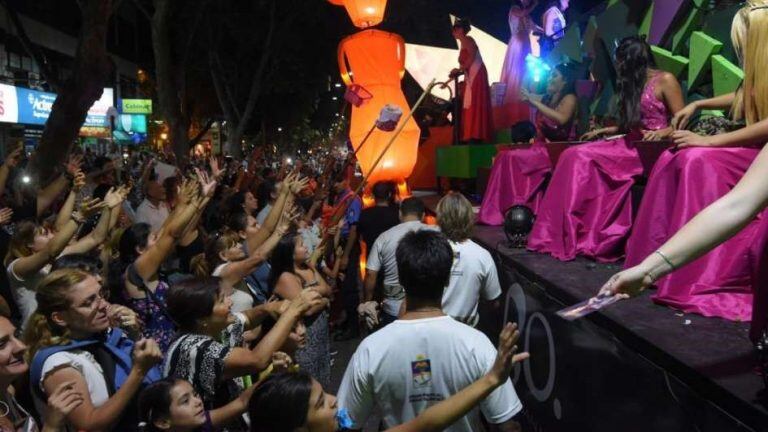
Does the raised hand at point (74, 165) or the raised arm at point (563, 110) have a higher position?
the raised arm at point (563, 110)

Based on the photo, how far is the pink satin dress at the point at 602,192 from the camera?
16.1ft

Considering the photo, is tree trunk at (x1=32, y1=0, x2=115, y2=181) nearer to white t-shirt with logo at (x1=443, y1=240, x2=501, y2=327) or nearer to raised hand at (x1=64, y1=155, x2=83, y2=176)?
raised hand at (x1=64, y1=155, x2=83, y2=176)

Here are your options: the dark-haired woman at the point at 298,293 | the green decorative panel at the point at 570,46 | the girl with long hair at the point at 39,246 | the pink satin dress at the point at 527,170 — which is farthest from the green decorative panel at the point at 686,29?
the girl with long hair at the point at 39,246

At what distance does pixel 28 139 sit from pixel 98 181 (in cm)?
2202

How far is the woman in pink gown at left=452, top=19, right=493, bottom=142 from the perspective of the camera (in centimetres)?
1266

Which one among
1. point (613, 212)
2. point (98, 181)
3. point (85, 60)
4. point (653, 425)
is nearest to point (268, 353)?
point (653, 425)

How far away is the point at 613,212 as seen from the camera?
4.98 metres

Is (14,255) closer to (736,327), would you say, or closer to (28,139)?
(736,327)

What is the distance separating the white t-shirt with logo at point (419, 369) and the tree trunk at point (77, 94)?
9.27 metres

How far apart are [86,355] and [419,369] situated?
1477mm

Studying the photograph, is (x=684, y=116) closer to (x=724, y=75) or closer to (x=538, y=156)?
(x=724, y=75)

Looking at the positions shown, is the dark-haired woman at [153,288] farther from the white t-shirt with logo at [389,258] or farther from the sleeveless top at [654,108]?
the sleeveless top at [654,108]

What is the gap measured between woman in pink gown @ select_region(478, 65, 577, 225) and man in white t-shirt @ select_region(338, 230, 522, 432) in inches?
173

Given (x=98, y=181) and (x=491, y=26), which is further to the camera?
(x=491, y=26)
